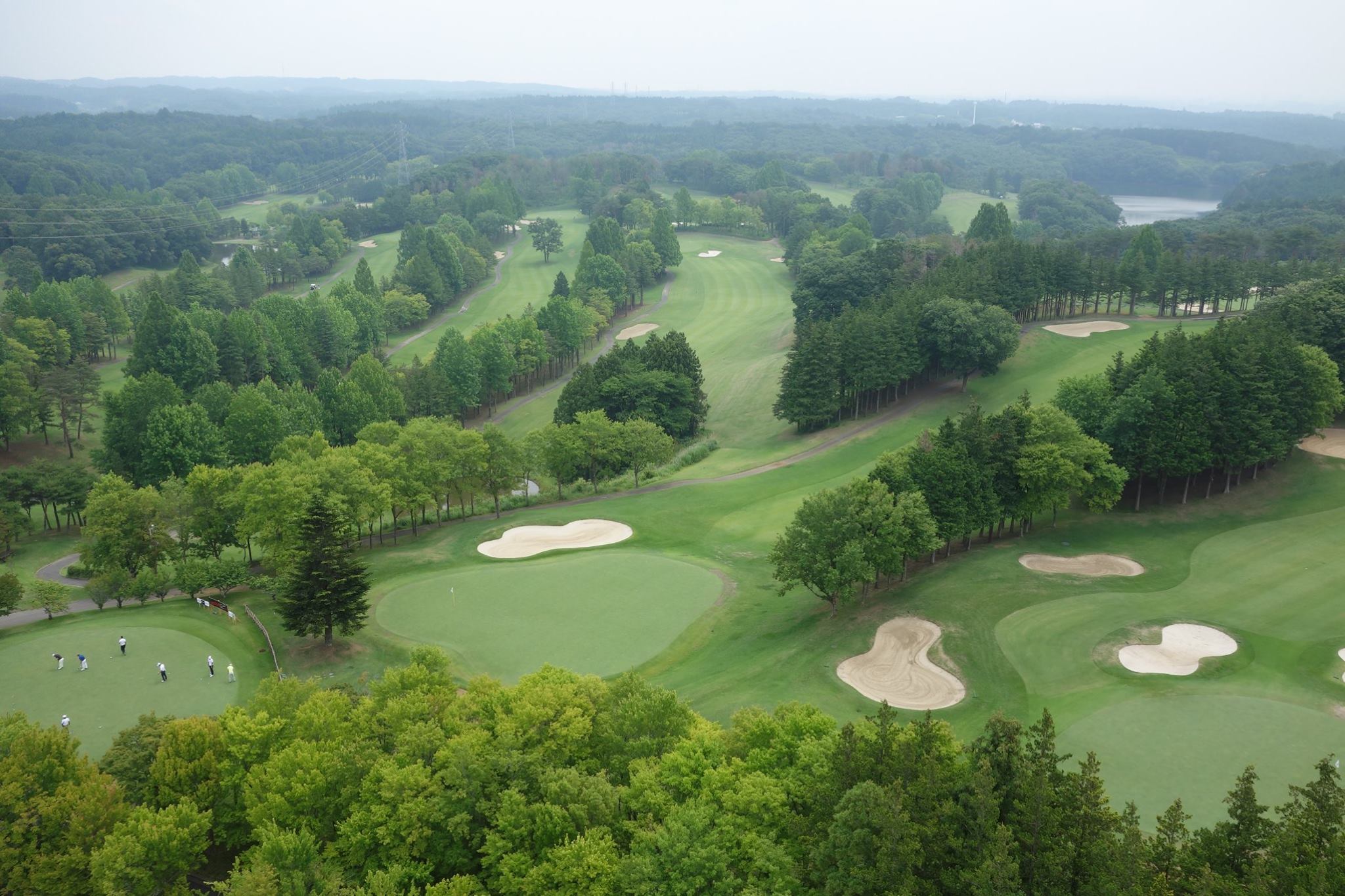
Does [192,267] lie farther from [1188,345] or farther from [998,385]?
[1188,345]

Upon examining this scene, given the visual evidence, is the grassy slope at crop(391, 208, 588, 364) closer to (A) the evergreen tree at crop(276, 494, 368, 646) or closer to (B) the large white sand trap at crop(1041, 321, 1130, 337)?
(A) the evergreen tree at crop(276, 494, 368, 646)

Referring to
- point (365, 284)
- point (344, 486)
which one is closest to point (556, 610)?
point (344, 486)

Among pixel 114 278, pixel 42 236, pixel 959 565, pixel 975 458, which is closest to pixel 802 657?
pixel 959 565

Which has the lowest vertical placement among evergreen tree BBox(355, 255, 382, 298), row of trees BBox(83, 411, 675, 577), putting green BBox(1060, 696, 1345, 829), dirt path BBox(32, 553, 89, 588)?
dirt path BBox(32, 553, 89, 588)

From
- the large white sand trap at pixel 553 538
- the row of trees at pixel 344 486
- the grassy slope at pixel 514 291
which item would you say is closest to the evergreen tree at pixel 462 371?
the grassy slope at pixel 514 291

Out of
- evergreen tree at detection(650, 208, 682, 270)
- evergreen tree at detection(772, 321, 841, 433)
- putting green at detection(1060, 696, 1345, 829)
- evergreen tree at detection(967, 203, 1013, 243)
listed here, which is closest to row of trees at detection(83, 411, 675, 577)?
evergreen tree at detection(772, 321, 841, 433)
